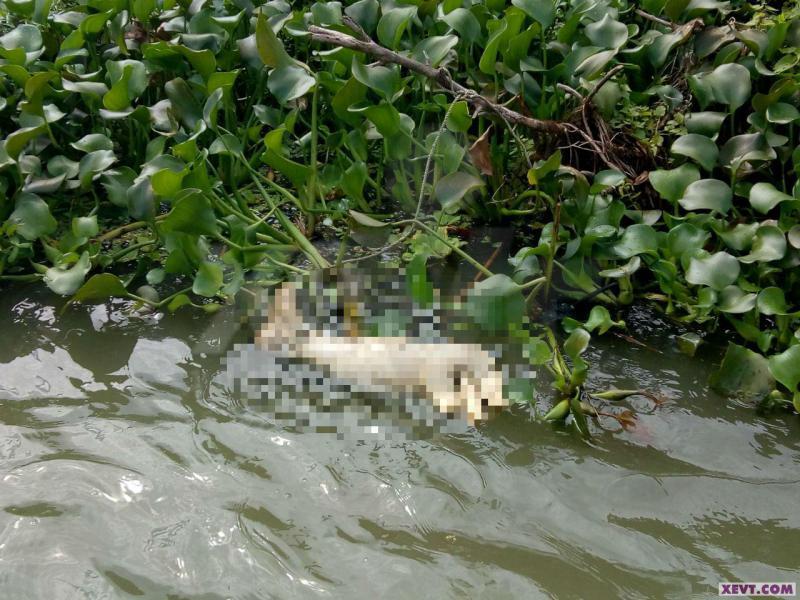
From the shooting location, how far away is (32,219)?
277 cm

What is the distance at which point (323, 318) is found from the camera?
248 cm

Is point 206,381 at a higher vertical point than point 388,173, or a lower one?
lower

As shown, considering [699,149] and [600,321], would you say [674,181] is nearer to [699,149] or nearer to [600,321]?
[699,149]

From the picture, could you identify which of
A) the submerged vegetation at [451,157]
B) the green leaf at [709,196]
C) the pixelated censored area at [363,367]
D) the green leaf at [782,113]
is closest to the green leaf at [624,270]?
the submerged vegetation at [451,157]

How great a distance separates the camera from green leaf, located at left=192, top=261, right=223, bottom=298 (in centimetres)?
247

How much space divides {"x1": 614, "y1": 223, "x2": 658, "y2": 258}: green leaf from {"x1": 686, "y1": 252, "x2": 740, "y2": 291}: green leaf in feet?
0.56

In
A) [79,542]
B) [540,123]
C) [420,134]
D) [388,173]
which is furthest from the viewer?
[388,173]

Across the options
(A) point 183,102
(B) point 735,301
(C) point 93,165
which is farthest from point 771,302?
(C) point 93,165

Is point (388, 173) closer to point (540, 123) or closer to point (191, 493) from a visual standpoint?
point (540, 123)

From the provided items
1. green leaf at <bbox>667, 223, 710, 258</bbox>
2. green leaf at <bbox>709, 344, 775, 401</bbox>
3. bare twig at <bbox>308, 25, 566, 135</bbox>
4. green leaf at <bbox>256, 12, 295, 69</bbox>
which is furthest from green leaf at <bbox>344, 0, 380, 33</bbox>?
green leaf at <bbox>709, 344, 775, 401</bbox>

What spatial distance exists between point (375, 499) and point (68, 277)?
140 cm

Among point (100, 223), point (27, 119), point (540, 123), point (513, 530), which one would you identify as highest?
point (540, 123)

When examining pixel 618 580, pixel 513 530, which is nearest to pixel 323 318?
pixel 513 530

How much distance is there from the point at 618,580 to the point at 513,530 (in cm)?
26
